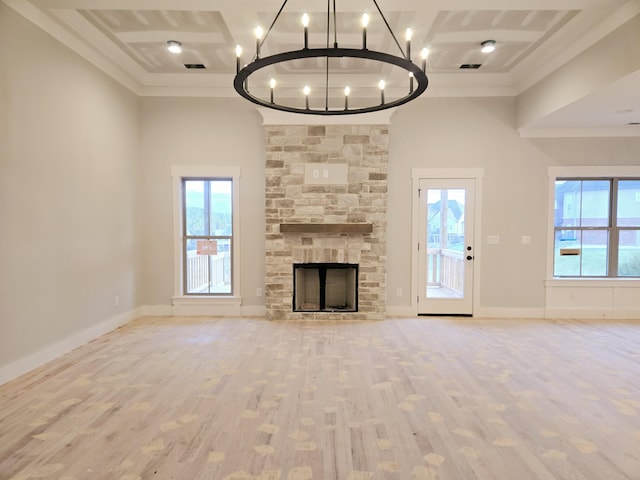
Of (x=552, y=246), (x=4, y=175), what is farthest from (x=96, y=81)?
(x=552, y=246)

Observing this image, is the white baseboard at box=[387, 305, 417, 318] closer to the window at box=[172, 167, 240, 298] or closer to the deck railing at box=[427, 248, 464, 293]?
the deck railing at box=[427, 248, 464, 293]

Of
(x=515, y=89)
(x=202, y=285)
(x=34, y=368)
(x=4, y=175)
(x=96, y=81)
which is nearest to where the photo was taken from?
(x=4, y=175)

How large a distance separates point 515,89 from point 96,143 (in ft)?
18.5

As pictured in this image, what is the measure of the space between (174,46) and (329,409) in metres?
4.20

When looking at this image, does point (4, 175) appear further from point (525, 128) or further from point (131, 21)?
point (525, 128)

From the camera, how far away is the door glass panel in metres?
5.33

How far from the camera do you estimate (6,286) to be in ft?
9.95

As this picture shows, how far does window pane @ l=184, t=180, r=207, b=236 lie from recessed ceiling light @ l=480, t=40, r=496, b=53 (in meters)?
4.14

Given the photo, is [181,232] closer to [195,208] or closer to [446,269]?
[195,208]

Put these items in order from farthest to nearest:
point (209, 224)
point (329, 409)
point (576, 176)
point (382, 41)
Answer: point (209, 224) < point (576, 176) < point (382, 41) < point (329, 409)

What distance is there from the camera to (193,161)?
5.29 meters

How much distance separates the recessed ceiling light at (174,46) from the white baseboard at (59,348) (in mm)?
3402

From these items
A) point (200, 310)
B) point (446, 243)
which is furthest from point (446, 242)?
point (200, 310)

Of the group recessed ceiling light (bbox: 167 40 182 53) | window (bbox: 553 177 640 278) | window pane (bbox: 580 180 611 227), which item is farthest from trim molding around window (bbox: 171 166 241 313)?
window pane (bbox: 580 180 611 227)
